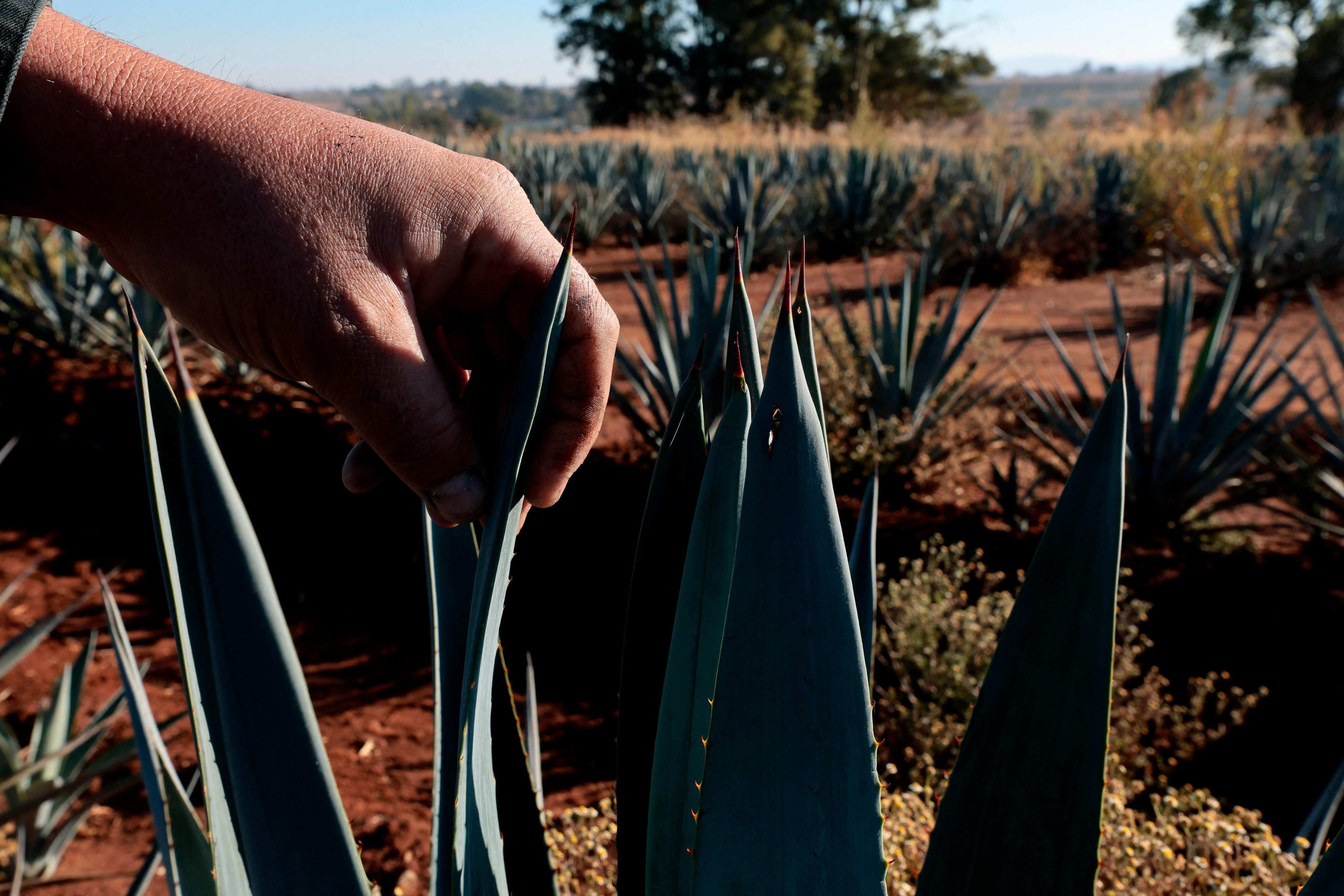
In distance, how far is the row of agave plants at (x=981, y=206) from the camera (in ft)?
23.5

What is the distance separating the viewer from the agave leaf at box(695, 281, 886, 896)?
0.60 meters

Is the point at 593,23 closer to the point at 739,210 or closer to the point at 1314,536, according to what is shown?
the point at 739,210

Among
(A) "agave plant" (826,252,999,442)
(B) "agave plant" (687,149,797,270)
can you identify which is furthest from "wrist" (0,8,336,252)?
(B) "agave plant" (687,149,797,270)

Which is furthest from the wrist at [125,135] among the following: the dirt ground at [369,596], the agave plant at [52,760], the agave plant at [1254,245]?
the agave plant at [1254,245]

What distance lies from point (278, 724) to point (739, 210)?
7780mm

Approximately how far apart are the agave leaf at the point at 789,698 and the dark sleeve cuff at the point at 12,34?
0.76 metres

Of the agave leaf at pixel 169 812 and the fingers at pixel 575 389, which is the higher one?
the fingers at pixel 575 389

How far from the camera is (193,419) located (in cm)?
70

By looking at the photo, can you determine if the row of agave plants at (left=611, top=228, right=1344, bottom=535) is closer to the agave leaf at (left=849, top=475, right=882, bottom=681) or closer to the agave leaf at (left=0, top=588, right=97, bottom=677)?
the agave leaf at (left=849, top=475, right=882, bottom=681)

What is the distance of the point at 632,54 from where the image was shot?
3228 centimetres

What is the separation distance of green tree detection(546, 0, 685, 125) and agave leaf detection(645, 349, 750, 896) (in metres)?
33.2

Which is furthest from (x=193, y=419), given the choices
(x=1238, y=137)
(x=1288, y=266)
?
(x=1238, y=137)

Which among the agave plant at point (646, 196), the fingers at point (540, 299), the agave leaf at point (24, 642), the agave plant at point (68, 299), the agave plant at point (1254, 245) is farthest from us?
the agave plant at point (646, 196)

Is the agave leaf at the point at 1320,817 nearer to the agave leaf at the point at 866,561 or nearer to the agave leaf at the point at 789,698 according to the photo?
the agave leaf at the point at 866,561
